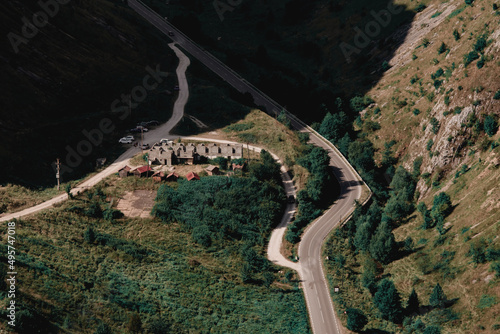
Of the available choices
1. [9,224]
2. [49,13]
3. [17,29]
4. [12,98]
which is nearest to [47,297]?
[9,224]

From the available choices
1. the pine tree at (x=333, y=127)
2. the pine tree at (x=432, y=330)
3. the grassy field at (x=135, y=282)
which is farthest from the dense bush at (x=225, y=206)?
the pine tree at (x=432, y=330)

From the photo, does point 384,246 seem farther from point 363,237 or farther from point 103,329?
point 103,329

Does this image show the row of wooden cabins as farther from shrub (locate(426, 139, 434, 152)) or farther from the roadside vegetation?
shrub (locate(426, 139, 434, 152))

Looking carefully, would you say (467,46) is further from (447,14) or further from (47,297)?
(47,297)

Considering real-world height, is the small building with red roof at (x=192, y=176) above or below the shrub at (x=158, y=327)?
above

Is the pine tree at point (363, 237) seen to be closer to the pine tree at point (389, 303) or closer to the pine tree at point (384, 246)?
the pine tree at point (384, 246)

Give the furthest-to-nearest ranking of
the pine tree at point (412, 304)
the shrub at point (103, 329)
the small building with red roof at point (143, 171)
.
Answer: the small building with red roof at point (143, 171), the pine tree at point (412, 304), the shrub at point (103, 329)

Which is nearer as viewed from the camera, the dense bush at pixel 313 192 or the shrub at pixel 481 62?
the dense bush at pixel 313 192
